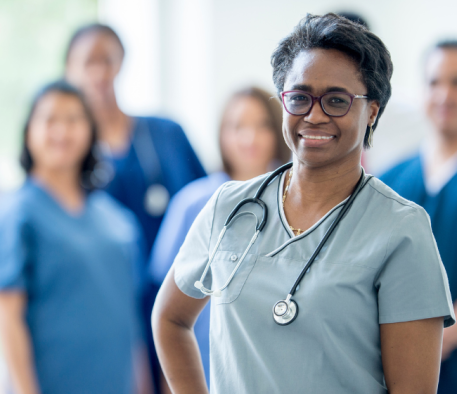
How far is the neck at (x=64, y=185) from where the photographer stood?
1862 mm

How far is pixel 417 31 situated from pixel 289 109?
2.51m

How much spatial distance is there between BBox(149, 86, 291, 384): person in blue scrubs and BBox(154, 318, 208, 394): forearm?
2.17ft

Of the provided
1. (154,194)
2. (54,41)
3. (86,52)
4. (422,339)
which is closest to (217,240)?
(422,339)

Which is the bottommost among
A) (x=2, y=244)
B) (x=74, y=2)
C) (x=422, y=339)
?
(x=2, y=244)

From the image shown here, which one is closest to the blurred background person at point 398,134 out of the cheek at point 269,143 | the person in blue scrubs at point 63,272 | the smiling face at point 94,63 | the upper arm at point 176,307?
the cheek at point 269,143

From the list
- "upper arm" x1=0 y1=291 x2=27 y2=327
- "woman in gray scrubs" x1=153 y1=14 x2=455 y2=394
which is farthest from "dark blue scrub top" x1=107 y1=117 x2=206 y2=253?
"woman in gray scrubs" x1=153 y1=14 x2=455 y2=394

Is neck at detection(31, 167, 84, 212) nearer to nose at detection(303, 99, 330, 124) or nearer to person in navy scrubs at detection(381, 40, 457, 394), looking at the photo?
person in navy scrubs at detection(381, 40, 457, 394)

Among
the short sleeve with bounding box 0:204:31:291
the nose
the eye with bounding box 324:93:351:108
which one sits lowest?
the short sleeve with bounding box 0:204:31:291

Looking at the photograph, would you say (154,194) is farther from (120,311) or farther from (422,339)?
(422,339)

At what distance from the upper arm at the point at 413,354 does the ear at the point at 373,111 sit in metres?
0.25

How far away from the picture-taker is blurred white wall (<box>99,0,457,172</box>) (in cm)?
291

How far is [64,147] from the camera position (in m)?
1.87

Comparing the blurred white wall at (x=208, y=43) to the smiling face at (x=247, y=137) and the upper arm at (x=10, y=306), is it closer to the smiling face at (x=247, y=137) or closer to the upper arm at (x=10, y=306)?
the smiling face at (x=247, y=137)

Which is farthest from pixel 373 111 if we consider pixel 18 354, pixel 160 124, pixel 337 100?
pixel 160 124
